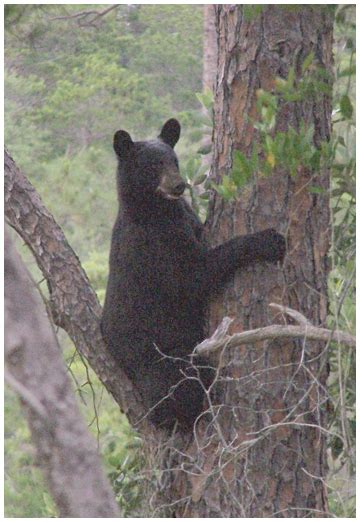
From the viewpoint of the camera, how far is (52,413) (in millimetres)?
2139

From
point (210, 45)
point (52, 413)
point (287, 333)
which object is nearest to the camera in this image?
point (52, 413)

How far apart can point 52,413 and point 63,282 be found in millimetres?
2205

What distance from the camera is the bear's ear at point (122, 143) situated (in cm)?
479

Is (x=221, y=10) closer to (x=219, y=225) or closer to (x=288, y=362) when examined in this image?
(x=219, y=225)

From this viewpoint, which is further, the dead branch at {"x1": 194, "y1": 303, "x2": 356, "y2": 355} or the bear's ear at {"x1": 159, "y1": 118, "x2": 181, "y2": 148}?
the bear's ear at {"x1": 159, "y1": 118, "x2": 181, "y2": 148}

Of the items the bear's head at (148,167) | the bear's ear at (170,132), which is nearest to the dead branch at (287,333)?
the bear's head at (148,167)

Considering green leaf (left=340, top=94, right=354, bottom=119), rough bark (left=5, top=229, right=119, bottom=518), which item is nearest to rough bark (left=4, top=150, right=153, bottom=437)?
green leaf (left=340, top=94, right=354, bottom=119)

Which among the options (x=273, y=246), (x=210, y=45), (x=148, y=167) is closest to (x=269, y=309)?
(x=273, y=246)

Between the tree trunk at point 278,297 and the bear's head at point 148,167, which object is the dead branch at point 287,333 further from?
the bear's head at point 148,167

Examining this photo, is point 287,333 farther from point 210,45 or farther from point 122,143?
point 210,45

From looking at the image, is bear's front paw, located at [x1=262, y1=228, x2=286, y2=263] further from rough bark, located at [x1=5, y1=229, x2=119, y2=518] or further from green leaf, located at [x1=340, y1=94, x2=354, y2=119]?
rough bark, located at [x1=5, y1=229, x2=119, y2=518]

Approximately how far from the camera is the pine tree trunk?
12.9ft

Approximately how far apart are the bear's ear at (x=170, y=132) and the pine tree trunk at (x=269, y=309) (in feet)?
3.23

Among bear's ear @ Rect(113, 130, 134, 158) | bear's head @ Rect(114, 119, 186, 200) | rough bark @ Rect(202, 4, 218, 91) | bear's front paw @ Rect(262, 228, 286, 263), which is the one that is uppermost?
rough bark @ Rect(202, 4, 218, 91)
